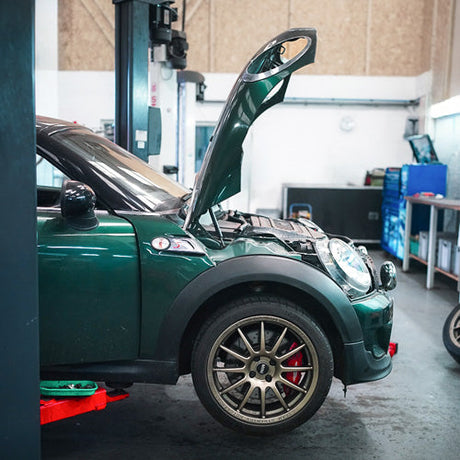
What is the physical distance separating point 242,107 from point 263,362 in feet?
3.67

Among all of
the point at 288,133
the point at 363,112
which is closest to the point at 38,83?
the point at 288,133

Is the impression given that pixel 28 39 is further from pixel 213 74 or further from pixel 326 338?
pixel 213 74

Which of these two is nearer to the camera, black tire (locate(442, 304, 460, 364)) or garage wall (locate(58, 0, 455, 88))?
black tire (locate(442, 304, 460, 364))

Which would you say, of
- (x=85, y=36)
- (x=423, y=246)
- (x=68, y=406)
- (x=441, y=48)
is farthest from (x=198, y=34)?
(x=68, y=406)

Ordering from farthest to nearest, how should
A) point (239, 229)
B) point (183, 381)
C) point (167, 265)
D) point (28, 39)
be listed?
point (183, 381), point (239, 229), point (167, 265), point (28, 39)

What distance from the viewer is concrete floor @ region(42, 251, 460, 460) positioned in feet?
8.71

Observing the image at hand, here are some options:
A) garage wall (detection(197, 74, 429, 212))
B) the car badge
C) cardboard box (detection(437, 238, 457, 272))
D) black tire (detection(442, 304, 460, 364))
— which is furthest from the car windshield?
garage wall (detection(197, 74, 429, 212))

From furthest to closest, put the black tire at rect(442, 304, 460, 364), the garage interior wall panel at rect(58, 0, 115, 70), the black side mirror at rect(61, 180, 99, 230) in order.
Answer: the garage interior wall panel at rect(58, 0, 115, 70), the black tire at rect(442, 304, 460, 364), the black side mirror at rect(61, 180, 99, 230)

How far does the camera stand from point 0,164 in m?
1.96

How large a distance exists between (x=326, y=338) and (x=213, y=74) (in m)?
10.4

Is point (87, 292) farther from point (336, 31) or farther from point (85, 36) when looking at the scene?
point (85, 36)

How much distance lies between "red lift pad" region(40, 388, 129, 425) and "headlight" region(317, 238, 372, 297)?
3.82 feet

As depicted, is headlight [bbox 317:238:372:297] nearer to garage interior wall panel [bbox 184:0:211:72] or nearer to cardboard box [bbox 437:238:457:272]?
cardboard box [bbox 437:238:457:272]

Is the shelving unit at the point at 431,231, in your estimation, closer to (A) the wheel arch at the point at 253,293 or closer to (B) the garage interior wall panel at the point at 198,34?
(A) the wheel arch at the point at 253,293
